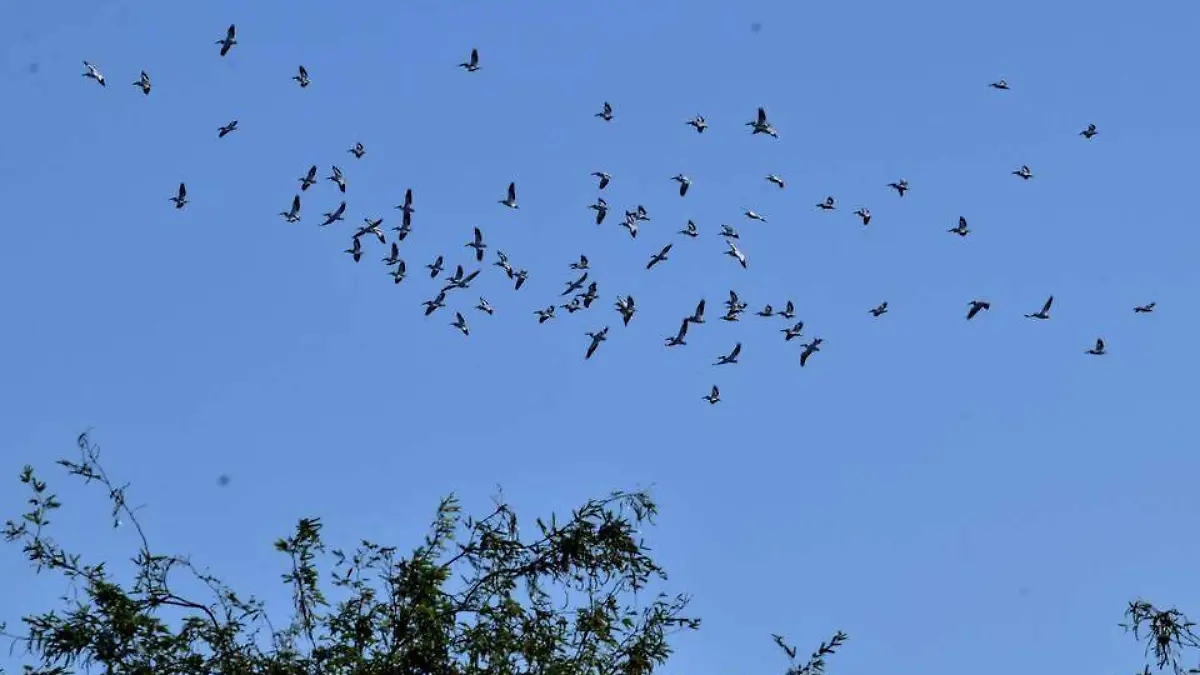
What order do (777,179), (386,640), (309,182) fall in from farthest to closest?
1. (777,179)
2. (309,182)
3. (386,640)

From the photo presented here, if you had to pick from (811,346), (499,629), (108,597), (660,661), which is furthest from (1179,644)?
(811,346)

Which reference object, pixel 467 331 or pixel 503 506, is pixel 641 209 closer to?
pixel 467 331

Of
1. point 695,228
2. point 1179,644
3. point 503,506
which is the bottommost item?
point 1179,644

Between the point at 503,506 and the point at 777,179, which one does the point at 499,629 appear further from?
the point at 777,179

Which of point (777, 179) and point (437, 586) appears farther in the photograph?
point (777, 179)

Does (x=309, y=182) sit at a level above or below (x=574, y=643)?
above

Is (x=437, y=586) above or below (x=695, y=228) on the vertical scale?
below

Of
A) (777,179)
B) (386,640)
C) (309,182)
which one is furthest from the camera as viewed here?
(777,179)

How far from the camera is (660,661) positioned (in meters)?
24.3

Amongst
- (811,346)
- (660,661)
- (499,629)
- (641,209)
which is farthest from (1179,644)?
(641,209)

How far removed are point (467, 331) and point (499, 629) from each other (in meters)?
25.5

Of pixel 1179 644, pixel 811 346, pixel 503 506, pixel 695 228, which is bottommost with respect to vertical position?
pixel 1179 644

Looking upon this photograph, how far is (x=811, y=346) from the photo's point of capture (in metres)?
49.2

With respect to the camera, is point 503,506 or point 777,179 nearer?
point 503,506
